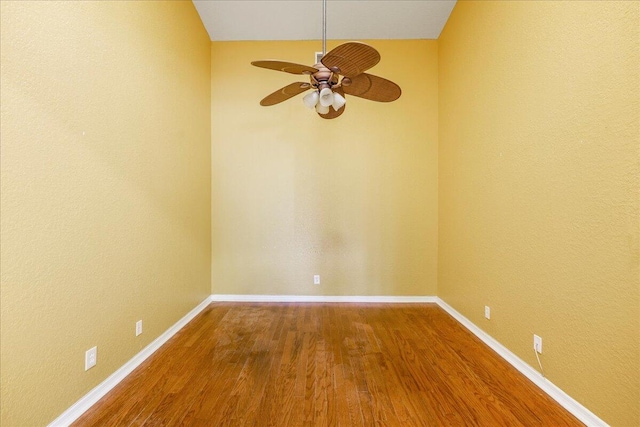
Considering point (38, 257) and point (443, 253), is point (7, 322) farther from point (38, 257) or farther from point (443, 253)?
point (443, 253)

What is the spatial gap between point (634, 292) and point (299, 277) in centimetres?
294

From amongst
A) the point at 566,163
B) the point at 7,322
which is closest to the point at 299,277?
the point at 7,322

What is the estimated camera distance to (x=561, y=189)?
1666mm

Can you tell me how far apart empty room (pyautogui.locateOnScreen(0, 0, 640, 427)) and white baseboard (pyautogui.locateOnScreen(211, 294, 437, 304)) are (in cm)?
3

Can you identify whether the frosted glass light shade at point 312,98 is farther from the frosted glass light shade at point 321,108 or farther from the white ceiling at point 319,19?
the white ceiling at point 319,19

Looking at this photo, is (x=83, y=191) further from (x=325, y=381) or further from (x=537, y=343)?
(x=537, y=343)

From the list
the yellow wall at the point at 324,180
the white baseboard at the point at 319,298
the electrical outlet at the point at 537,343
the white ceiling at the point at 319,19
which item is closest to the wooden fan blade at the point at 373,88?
the yellow wall at the point at 324,180

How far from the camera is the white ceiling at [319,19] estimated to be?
304 centimetres

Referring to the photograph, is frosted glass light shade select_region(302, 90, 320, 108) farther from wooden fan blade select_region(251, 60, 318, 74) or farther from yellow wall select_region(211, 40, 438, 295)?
yellow wall select_region(211, 40, 438, 295)

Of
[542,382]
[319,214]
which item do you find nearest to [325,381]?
[542,382]

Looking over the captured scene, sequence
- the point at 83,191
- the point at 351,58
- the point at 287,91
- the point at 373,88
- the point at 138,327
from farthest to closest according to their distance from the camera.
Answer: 1. the point at 138,327
2. the point at 287,91
3. the point at 373,88
4. the point at 83,191
5. the point at 351,58

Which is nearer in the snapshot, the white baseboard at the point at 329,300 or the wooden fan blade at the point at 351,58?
the wooden fan blade at the point at 351,58

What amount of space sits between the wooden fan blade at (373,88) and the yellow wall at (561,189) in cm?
100

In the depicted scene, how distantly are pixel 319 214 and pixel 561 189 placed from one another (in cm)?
242
